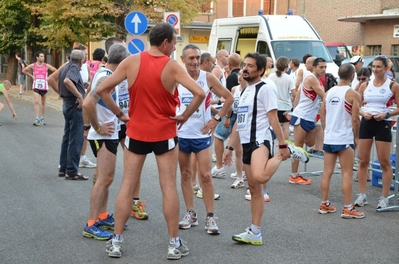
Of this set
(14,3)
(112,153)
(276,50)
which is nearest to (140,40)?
(276,50)

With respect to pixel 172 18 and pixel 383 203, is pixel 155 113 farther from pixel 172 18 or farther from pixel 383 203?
pixel 172 18

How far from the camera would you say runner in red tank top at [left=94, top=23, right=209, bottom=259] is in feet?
19.7

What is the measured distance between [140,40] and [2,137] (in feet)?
13.2

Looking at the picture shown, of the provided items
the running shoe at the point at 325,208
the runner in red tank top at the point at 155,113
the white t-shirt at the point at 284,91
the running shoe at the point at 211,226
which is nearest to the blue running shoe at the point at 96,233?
the runner in red tank top at the point at 155,113

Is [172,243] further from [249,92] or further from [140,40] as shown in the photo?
[140,40]

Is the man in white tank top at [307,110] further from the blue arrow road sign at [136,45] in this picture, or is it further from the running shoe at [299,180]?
the blue arrow road sign at [136,45]

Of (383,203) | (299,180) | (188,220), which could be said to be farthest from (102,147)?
(299,180)

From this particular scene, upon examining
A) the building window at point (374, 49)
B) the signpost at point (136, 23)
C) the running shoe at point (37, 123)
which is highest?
the signpost at point (136, 23)

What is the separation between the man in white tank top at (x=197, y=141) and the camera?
7.35 m

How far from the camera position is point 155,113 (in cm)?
605

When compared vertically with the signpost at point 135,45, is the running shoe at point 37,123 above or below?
Answer: below

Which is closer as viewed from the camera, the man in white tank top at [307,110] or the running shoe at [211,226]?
the running shoe at [211,226]

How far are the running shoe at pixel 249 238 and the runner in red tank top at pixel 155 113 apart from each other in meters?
0.67

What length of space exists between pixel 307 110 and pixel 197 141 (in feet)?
11.5
